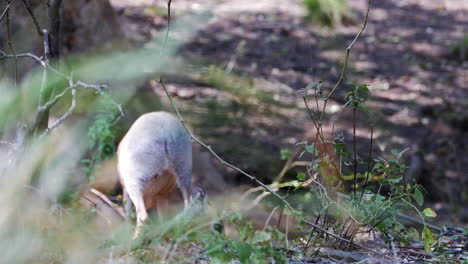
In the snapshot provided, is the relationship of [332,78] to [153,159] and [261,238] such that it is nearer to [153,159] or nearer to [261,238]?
[153,159]

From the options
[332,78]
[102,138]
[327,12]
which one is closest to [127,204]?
[102,138]

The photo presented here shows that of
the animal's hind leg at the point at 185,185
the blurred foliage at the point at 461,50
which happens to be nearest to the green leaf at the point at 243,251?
the animal's hind leg at the point at 185,185

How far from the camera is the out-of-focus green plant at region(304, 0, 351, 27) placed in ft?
26.7

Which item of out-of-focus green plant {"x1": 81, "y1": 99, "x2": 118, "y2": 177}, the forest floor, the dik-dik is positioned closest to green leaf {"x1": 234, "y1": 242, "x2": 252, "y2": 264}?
the dik-dik

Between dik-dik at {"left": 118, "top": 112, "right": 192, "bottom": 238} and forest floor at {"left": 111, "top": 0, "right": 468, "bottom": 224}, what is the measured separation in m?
0.95

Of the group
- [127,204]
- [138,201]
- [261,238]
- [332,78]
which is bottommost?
[332,78]

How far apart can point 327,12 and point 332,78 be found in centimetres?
132

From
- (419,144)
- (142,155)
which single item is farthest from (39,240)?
(419,144)

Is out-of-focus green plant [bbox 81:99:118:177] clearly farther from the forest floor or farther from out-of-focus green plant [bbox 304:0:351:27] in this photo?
out-of-focus green plant [bbox 304:0:351:27]

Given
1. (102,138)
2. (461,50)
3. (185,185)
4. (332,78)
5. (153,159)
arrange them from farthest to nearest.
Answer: (461,50)
(332,78)
(102,138)
(185,185)
(153,159)

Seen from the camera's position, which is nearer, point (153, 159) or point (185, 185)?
point (153, 159)

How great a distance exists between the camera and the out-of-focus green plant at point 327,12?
26.7ft

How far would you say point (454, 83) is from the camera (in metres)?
7.40

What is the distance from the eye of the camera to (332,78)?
7.30 metres
